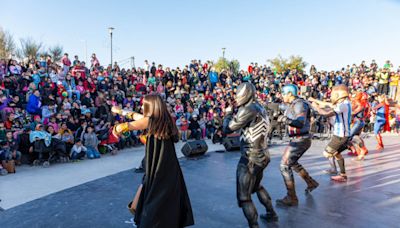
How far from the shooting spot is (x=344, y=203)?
183 inches

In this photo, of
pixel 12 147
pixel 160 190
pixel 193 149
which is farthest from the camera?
pixel 193 149

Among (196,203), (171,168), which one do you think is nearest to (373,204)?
(196,203)

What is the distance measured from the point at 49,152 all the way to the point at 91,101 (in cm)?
328

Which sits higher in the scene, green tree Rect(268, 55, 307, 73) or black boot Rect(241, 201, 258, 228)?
green tree Rect(268, 55, 307, 73)

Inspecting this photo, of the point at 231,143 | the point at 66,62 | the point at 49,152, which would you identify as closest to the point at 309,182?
the point at 231,143

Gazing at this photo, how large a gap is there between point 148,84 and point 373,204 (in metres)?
11.3

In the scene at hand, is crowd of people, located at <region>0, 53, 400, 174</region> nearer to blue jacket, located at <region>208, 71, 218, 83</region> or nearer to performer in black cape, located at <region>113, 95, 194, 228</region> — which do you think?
blue jacket, located at <region>208, 71, 218, 83</region>

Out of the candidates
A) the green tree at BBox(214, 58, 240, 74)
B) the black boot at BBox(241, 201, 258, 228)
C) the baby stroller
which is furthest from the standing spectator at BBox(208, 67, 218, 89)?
the black boot at BBox(241, 201, 258, 228)

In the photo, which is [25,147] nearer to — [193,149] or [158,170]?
[193,149]

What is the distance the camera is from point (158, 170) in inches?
109

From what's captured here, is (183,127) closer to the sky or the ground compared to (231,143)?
A: closer to the sky

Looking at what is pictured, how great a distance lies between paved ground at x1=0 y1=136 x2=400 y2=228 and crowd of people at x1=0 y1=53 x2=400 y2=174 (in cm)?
102

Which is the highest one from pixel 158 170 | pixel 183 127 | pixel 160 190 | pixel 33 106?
pixel 33 106

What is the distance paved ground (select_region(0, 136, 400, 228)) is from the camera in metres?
3.98
